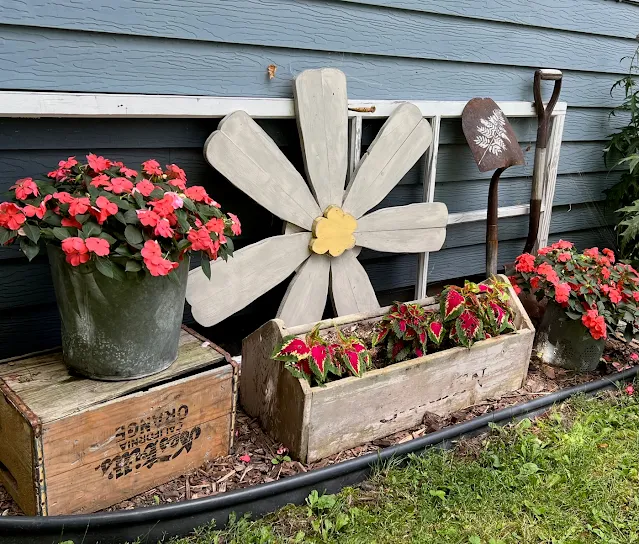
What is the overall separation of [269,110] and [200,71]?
0.30 meters

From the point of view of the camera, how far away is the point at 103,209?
5.26 feet

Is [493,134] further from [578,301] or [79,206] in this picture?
[79,206]

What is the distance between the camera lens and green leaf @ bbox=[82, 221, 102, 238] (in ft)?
5.17

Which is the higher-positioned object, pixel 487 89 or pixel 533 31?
pixel 533 31

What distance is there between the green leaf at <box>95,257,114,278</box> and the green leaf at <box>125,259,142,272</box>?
43 millimetres

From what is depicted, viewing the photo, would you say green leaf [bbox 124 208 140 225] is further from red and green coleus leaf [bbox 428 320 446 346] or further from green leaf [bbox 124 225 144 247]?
red and green coleus leaf [bbox 428 320 446 346]

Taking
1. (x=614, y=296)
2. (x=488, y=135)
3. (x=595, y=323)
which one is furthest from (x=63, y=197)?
(x=614, y=296)

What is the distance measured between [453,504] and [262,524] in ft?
2.06

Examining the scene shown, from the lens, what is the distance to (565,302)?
2.72 m

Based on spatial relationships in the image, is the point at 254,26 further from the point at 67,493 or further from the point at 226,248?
the point at 67,493

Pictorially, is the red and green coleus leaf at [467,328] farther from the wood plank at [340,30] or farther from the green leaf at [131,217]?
the green leaf at [131,217]

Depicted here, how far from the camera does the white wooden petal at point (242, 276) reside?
88.5 inches

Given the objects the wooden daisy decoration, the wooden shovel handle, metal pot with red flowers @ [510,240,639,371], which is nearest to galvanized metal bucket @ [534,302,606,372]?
metal pot with red flowers @ [510,240,639,371]

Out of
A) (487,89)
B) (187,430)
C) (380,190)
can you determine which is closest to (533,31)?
(487,89)
